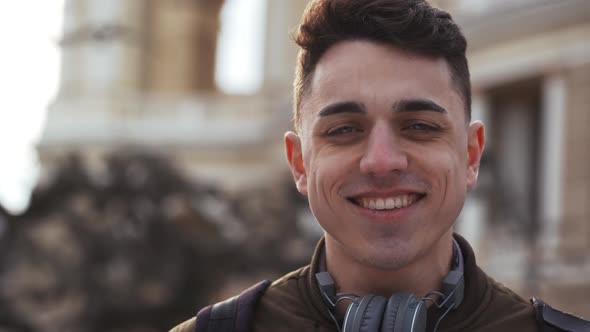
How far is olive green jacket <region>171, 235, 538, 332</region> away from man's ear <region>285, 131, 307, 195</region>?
244mm

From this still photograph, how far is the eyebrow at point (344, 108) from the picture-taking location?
2.95 metres

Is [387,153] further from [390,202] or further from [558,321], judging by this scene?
[558,321]

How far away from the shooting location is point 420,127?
296cm

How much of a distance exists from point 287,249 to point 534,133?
335 inches

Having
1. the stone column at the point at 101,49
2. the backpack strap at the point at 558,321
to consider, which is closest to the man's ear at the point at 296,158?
the backpack strap at the point at 558,321

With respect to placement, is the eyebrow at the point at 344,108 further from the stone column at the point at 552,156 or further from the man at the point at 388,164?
the stone column at the point at 552,156

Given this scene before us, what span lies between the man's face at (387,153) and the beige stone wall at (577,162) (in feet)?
51.2

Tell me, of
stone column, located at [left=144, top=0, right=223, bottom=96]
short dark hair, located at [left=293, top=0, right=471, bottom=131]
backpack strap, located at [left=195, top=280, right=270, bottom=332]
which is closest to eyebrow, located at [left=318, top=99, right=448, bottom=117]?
short dark hair, located at [left=293, top=0, right=471, bottom=131]

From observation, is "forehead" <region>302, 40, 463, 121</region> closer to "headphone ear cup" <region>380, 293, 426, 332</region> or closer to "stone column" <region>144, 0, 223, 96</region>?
"headphone ear cup" <region>380, 293, 426, 332</region>

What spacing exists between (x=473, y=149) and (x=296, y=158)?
1.88 ft

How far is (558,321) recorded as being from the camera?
290 cm

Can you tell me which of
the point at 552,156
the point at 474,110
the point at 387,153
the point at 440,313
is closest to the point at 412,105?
the point at 387,153

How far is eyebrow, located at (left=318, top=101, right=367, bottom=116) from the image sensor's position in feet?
9.68

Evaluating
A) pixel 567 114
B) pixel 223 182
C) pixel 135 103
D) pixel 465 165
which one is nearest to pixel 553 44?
→ pixel 567 114
